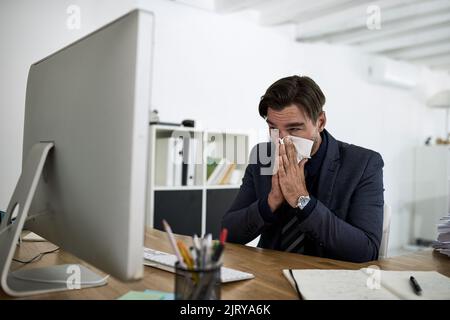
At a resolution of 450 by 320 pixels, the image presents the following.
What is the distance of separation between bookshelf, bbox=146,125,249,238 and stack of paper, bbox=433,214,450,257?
1785 mm

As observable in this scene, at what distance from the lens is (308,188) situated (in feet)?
4.59

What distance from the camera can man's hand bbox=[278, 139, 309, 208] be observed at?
1238 millimetres

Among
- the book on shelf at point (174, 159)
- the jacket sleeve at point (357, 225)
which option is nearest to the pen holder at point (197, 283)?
the jacket sleeve at point (357, 225)

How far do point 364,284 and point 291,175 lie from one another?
52 centimetres

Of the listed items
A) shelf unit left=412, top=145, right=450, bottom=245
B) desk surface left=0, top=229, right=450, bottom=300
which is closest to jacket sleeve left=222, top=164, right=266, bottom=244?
desk surface left=0, top=229, right=450, bottom=300

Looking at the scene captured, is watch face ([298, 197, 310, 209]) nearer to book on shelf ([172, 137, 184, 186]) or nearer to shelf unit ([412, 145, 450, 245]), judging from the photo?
book on shelf ([172, 137, 184, 186])

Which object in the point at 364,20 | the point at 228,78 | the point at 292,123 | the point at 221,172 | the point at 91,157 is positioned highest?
the point at 364,20

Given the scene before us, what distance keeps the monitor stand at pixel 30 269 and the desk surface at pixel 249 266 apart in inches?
1.3

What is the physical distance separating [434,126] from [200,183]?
436cm

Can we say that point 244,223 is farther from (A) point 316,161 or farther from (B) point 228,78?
(B) point 228,78

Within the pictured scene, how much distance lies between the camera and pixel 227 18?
11.6 ft

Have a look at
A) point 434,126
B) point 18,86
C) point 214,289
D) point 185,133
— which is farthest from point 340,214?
point 434,126

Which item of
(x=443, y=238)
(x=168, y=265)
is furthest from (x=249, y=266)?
(x=443, y=238)

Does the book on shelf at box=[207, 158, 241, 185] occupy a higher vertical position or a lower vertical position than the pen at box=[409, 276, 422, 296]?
higher
